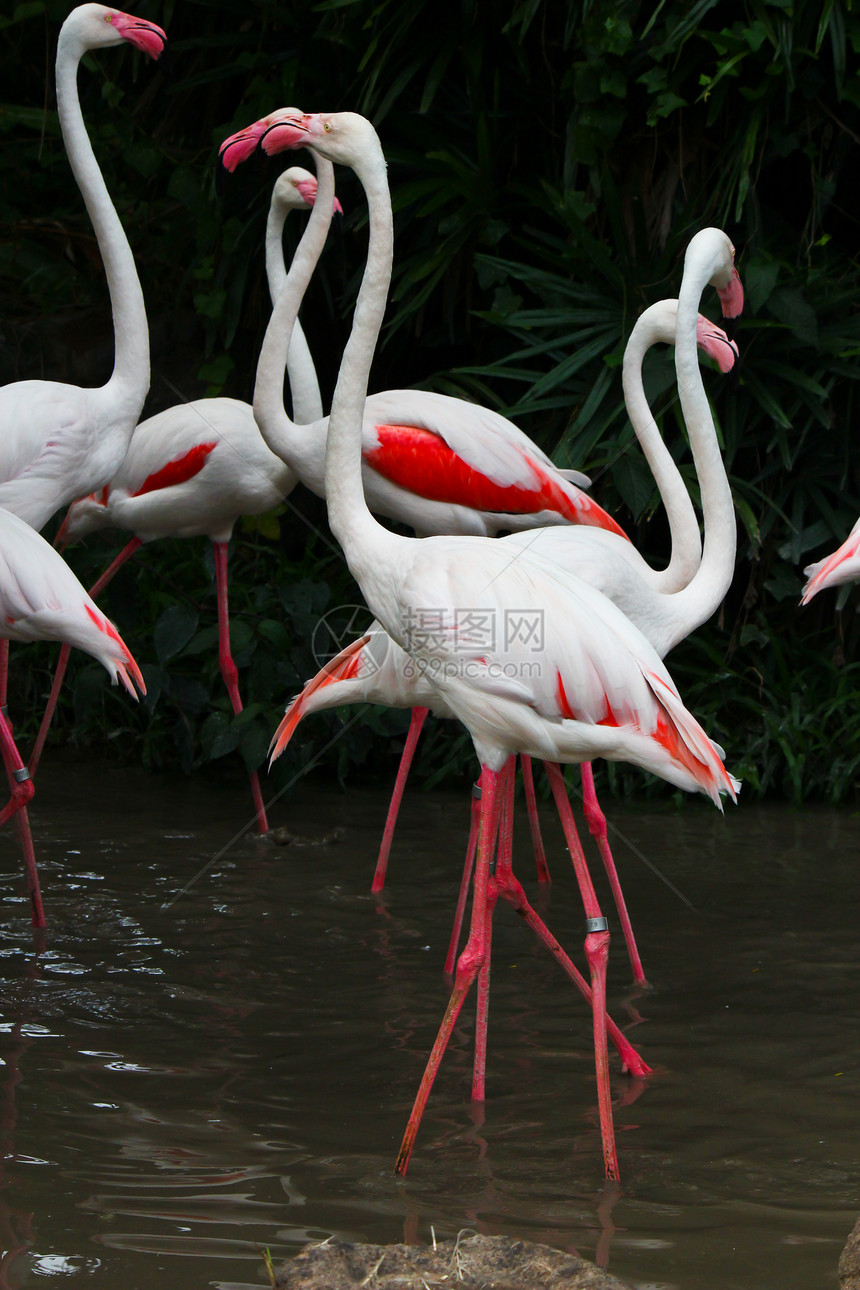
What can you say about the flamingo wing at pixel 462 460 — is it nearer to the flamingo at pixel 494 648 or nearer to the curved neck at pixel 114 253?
the curved neck at pixel 114 253

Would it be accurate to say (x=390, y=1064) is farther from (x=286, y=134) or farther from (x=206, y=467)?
(x=206, y=467)

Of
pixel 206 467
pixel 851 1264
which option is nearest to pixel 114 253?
pixel 206 467

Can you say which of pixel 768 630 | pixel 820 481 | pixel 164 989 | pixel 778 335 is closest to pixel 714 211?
pixel 778 335

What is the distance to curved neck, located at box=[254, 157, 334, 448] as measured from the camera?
13.6 ft

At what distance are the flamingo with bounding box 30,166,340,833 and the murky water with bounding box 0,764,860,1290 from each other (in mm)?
762

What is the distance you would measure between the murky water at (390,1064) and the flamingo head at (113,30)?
2.48 meters

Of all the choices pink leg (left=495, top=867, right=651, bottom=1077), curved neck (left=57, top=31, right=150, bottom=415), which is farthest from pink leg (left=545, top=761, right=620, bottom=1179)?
curved neck (left=57, top=31, right=150, bottom=415)

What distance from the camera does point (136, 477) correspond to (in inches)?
186

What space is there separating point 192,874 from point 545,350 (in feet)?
7.60

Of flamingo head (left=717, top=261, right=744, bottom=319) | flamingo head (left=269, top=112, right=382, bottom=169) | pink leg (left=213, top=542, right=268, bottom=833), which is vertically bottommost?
pink leg (left=213, top=542, right=268, bottom=833)

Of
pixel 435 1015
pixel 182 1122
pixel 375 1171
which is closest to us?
pixel 375 1171

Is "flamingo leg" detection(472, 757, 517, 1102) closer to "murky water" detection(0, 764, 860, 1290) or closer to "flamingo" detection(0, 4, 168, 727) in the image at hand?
"murky water" detection(0, 764, 860, 1290)

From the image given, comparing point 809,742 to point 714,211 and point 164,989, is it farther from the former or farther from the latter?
point 164,989

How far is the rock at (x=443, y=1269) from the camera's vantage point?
1.81 metres
